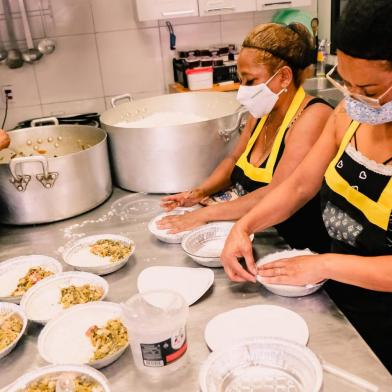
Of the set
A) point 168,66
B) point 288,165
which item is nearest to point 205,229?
point 288,165

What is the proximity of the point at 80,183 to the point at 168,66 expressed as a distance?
194 cm

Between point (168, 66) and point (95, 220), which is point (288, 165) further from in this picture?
point (168, 66)

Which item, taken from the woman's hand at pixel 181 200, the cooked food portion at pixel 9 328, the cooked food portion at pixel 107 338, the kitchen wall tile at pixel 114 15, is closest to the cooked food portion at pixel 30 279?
the cooked food portion at pixel 9 328

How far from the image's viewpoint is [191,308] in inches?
44.1

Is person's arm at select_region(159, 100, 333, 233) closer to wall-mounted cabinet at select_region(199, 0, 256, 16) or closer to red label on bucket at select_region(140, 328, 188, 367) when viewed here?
red label on bucket at select_region(140, 328, 188, 367)

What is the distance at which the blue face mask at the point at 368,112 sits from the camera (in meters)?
1.05

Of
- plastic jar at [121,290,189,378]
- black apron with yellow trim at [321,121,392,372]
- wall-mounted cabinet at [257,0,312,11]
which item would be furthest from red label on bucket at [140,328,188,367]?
wall-mounted cabinet at [257,0,312,11]

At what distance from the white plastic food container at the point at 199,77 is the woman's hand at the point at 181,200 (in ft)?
4.82

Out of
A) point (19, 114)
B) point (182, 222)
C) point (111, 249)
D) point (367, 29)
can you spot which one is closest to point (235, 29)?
point (19, 114)

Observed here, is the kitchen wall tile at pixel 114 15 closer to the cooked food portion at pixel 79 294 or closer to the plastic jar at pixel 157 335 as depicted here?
the cooked food portion at pixel 79 294

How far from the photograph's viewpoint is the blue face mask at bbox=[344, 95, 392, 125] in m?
1.05

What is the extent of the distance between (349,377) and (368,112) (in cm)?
60

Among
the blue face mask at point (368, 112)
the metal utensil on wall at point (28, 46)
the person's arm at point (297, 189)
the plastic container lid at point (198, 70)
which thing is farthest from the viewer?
the plastic container lid at point (198, 70)

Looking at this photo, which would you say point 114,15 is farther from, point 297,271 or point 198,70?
point 297,271
